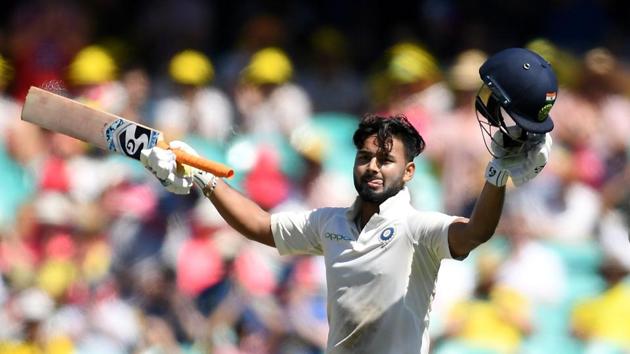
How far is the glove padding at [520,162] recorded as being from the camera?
4.41m

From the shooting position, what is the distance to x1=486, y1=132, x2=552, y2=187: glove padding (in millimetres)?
4410

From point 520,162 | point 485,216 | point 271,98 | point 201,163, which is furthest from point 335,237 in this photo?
point 271,98

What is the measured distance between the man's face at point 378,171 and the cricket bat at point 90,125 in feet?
2.16

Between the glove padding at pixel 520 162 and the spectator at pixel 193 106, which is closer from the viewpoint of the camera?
the glove padding at pixel 520 162

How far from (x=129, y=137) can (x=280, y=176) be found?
9.21ft

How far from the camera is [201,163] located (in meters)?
4.86

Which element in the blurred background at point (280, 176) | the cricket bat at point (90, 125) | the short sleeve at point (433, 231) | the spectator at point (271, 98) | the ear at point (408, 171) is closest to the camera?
the short sleeve at point (433, 231)

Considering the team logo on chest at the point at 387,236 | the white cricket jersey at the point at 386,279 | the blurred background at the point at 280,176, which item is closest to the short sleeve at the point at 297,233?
the white cricket jersey at the point at 386,279

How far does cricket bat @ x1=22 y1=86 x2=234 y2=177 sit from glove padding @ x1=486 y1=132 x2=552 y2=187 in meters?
1.17

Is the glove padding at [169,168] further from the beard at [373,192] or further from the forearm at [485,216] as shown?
the forearm at [485,216]

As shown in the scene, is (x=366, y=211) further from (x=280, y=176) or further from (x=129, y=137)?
(x=280, y=176)

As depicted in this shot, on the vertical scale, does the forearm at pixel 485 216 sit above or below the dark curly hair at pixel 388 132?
below

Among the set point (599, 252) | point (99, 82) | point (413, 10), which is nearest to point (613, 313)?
point (599, 252)

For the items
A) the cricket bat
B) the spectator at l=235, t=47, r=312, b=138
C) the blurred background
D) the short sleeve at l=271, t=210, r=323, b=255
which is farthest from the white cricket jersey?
the spectator at l=235, t=47, r=312, b=138
